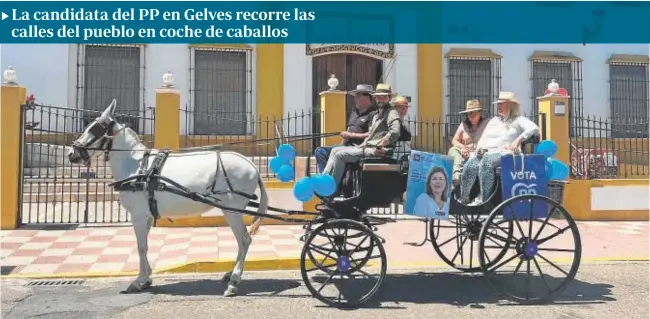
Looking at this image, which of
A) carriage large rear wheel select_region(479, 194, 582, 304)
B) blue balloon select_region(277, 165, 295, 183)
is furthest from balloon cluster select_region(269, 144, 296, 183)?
carriage large rear wheel select_region(479, 194, 582, 304)

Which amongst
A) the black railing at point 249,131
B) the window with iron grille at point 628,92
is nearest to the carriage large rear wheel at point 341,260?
the black railing at point 249,131

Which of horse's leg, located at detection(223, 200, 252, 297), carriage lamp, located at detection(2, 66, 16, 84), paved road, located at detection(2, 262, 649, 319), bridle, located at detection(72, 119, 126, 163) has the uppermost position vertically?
carriage lamp, located at detection(2, 66, 16, 84)

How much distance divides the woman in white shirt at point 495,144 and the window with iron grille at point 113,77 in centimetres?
1039

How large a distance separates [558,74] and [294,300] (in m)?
13.6

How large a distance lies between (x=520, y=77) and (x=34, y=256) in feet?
44.5

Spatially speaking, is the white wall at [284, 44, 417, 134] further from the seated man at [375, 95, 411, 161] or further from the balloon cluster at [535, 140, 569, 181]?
the balloon cluster at [535, 140, 569, 181]

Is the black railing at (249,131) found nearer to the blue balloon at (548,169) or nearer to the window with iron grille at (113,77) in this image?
the window with iron grille at (113,77)

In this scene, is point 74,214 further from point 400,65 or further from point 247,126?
point 400,65

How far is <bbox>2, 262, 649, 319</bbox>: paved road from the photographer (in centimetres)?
489

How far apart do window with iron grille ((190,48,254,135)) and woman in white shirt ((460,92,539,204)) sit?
30.2 feet

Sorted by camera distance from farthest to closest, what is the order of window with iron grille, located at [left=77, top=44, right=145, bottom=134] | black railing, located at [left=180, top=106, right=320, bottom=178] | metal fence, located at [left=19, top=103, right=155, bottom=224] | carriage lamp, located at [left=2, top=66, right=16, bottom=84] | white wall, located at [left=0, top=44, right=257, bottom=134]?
1. window with iron grille, located at [left=77, top=44, right=145, bottom=134]
2. black railing, located at [left=180, top=106, right=320, bottom=178]
3. white wall, located at [left=0, top=44, right=257, bottom=134]
4. metal fence, located at [left=19, top=103, right=155, bottom=224]
5. carriage lamp, located at [left=2, top=66, right=16, bottom=84]

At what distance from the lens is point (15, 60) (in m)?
13.2

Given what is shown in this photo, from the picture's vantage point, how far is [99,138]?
5.55 m

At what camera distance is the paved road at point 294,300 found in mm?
4895
